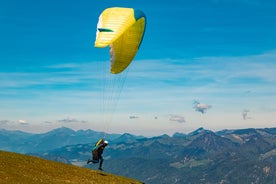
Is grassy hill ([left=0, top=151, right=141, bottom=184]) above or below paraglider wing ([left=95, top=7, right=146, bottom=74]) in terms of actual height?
below

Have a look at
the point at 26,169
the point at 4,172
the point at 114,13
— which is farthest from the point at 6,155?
the point at 114,13

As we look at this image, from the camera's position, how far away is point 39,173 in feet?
146

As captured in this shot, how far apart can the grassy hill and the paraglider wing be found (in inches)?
593

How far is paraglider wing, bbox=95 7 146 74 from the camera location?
107 feet

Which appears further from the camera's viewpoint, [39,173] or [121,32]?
[39,173]

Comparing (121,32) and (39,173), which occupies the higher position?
(121,32)

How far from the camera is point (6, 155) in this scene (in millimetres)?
49125

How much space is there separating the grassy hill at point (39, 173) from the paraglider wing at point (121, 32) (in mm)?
15066

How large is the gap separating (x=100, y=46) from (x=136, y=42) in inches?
253

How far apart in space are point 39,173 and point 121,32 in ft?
70.8

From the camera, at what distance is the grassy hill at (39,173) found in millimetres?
39812

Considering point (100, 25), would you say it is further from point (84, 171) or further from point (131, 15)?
point (84, 171)

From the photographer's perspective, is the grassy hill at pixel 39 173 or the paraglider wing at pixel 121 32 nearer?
the paraglider wing at pixel 121 32

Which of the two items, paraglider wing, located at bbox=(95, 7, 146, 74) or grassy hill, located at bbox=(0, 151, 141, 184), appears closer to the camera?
paraglider wing, located at bbox=(95, 7, 146, 74)
